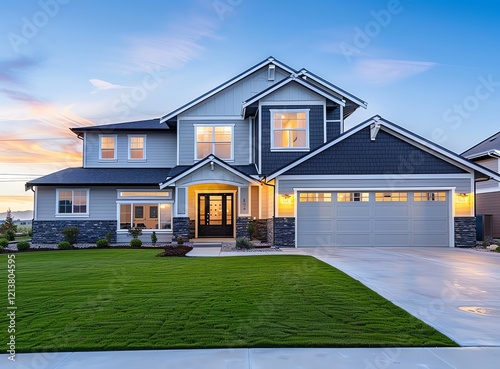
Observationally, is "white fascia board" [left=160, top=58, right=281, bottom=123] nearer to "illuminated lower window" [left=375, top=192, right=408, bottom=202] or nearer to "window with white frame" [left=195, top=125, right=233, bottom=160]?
"window with white frame" [left=195, top=125, right=233, bottom=160]

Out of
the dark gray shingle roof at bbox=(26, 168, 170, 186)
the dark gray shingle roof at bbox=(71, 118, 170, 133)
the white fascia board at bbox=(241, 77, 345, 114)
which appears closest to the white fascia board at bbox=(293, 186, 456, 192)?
the white fascia board at bbox=(241, 77, 345, 114)

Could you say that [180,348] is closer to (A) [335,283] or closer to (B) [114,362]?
(B) [114,362]

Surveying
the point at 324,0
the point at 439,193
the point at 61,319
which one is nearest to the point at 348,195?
the point at 439,193

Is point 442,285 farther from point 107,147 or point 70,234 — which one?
point 107,147

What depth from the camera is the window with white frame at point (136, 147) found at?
73.6 feet

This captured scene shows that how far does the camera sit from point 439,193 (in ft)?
57.2

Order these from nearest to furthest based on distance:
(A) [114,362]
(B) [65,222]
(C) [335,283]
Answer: (A) [114,362] → (C) [335,283] → (B) [65,222]

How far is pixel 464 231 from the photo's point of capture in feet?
56.5

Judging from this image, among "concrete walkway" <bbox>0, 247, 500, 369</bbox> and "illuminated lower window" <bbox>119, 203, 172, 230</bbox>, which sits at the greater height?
"illuminated lower window" <bbox>119, 203, 172, 230</bbox>

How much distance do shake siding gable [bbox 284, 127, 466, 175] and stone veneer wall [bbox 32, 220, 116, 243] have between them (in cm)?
1068

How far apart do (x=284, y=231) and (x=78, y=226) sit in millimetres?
10729

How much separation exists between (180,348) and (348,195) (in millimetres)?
13826

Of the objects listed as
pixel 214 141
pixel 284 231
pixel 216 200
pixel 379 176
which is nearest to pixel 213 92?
pixel 214 141

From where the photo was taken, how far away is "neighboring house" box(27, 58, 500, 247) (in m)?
17.2
